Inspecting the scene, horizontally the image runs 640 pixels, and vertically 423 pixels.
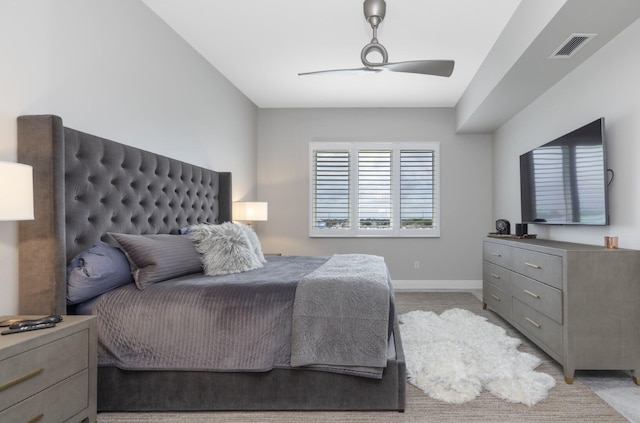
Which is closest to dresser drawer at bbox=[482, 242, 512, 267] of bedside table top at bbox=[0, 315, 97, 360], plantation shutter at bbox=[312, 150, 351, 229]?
plantation shutter at bbox=[312, 150, 351, 229]

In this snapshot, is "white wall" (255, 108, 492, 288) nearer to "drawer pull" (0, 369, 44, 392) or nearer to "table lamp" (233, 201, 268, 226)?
"table lamp" (233, 201, 268, 226)

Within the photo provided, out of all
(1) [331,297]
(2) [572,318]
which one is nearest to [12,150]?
(1) [331,297]

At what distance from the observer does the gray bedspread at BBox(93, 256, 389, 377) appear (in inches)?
76.5

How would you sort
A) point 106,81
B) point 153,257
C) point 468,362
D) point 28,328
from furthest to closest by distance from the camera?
point 468,362
point 106,81
point 153,257
point 28,328

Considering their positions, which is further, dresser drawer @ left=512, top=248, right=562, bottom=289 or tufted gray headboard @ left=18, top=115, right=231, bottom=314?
dresser drawer @ left=512, top=248, right=562, bottom=289

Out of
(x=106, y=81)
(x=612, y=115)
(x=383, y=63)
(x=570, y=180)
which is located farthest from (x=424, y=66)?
(x=106, y=81)

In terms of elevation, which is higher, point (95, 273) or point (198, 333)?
point (95, 273)

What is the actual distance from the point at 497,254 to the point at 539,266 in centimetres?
99

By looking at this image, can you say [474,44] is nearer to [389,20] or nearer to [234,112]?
[389,20]

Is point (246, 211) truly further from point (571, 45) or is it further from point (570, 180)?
point (571, 45)

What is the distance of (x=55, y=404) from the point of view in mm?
1527

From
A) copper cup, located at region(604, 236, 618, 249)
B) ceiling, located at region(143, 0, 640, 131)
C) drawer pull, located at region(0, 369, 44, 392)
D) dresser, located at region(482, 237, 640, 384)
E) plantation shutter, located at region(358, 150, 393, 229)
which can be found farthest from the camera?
plantation shutter, located at region(358, 150, 393, 229)

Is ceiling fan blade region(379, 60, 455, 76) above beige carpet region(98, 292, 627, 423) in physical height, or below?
above

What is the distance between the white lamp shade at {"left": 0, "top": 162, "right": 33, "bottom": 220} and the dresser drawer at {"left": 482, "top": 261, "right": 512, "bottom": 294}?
3478 millimetres
